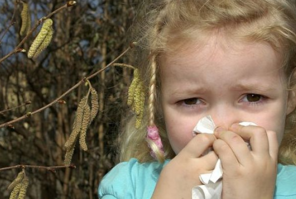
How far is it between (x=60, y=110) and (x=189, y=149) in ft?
8.10

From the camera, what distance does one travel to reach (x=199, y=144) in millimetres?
2102

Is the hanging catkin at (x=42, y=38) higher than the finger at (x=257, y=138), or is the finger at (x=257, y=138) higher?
the hanging catkin at (x=42, y=38)

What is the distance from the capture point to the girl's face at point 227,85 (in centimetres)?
214

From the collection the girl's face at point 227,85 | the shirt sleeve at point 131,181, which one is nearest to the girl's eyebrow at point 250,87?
the girl's face at point 227,85

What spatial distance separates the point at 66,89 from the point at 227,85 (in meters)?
2.42

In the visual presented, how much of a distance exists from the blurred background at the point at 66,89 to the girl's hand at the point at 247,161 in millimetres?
2274

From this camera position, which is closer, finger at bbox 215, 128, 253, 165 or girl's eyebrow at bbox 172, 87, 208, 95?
finger at bbox 215, 128, 253, 165

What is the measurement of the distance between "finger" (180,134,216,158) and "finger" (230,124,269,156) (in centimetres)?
10

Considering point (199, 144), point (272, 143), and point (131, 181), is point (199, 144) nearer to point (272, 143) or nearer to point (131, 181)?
point (272, 143)

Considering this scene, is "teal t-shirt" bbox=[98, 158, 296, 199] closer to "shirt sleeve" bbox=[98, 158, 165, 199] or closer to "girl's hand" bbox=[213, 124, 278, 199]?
"shirt sleeve" bbox=[98, 158, 165, 199]

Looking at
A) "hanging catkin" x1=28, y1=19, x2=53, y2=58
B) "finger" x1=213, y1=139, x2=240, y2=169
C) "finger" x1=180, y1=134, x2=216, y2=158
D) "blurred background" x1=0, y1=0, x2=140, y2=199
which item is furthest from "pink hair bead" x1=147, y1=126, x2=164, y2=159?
"blurred background" x1=0, y1=0, x2=140, y2=199

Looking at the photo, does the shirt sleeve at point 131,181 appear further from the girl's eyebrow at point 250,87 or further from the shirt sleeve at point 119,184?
the girl's eyebrow at point 250,87

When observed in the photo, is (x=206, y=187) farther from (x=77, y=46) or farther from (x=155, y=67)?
(x=77, y=46)

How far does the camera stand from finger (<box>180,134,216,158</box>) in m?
2.10
